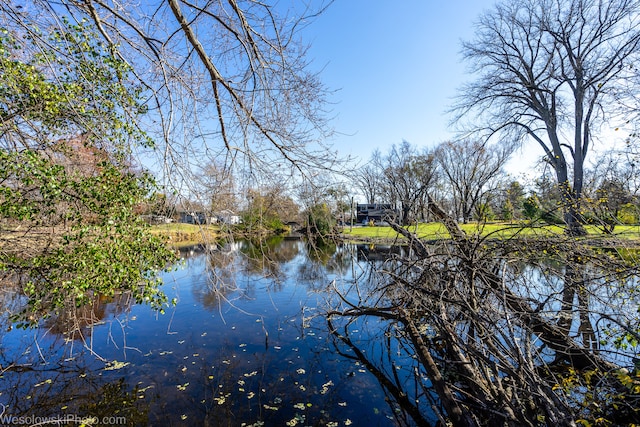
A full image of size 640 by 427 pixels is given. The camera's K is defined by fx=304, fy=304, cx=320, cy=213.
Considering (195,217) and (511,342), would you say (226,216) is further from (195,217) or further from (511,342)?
(511,342)

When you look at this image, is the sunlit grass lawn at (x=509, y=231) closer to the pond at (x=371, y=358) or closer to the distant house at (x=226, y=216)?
the pond at (x=371, y=358)

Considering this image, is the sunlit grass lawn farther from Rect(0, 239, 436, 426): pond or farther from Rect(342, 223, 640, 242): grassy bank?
Rect(0, 239, 436, 426): pond

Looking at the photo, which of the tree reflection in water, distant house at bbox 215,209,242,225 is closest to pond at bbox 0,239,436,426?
distant house at bbox 215,209,242,225

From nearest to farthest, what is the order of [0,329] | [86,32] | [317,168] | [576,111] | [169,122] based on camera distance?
[169,122] < [86,32] < [317,168] < [0,329] < [576,111]

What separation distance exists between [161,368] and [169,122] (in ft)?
13.7

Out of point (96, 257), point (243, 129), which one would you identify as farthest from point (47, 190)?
point (243, 129)

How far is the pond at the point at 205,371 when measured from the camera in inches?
150

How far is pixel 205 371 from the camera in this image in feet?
16.2

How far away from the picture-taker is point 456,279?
148 inches

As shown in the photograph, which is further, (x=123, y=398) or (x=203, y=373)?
(x=203, y=373)

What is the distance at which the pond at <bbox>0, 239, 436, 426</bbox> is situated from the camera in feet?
12.5

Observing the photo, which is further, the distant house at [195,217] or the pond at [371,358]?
the distant house at [195,217]

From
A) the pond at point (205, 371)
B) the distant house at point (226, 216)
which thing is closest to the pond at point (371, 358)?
the pond at point (205, 371)

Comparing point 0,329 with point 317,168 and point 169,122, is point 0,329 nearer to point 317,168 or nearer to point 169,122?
point 169,122
